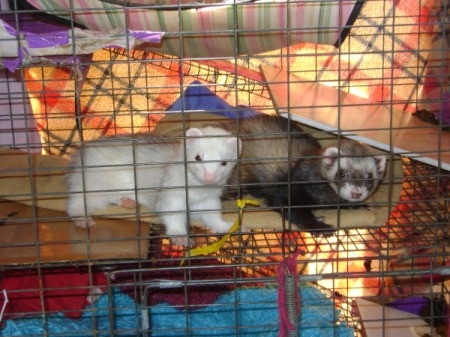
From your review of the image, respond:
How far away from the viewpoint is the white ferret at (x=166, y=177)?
1.66m

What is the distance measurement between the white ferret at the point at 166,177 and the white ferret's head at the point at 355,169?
0.35 metres

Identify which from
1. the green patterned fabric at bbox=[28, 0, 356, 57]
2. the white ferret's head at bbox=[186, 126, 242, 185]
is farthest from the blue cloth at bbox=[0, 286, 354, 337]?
the green patterned fabric at bbox=[28, 0, 356, 57]

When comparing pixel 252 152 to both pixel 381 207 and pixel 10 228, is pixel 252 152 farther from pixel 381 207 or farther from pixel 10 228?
pixel 10 228

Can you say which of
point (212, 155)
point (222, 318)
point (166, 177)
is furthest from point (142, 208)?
point (222, 318)

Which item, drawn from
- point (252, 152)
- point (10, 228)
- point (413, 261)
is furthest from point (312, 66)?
point (10, 228)

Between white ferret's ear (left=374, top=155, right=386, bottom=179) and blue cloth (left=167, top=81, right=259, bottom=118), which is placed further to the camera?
blue cloth (left=167, top=81, right=259, bottom=118)

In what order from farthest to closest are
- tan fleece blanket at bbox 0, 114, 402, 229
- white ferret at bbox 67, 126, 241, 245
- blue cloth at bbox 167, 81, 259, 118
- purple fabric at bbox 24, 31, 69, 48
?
1. blue cloth at bbox 167, 81, 259, 118
2. white ferret at bbox 67, 126, 241, 245
3. tan fleece blanket at bbox 0, 114, 402, 229
4. purple fabric at bbox 24, 31, 69, 48

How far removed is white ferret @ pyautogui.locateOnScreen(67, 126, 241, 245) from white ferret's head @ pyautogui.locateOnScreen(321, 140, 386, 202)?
0.35 m

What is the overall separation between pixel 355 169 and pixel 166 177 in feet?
2.09

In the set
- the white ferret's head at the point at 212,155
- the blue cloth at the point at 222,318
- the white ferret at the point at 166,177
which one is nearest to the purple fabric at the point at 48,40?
the white ferret at the point at 166,177

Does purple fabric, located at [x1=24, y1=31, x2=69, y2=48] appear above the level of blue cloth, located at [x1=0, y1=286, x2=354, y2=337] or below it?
above

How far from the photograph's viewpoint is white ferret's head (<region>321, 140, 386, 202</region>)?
1.79 m

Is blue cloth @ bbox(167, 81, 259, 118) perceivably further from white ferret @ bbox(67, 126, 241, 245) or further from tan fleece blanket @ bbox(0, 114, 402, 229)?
white ferret @ bbox(67, 126, 241, 245)

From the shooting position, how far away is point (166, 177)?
1736 mm
